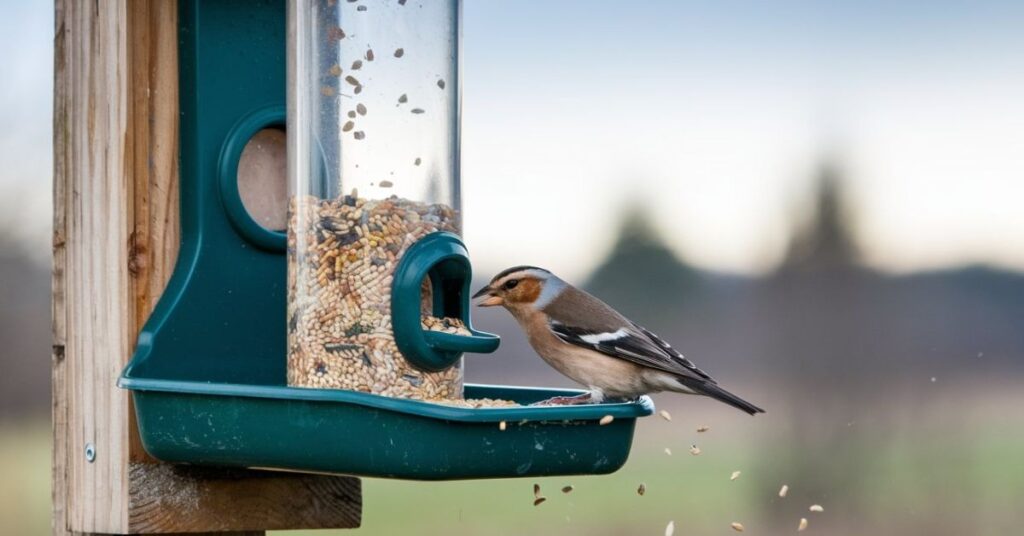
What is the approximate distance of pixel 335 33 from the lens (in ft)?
12.4

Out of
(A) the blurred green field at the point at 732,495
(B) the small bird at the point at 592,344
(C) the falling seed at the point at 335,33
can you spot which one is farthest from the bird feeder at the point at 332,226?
(A) the blurred green field at the point at 732,495

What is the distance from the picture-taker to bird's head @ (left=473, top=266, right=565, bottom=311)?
513 cm

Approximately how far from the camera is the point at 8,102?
890 centimetres

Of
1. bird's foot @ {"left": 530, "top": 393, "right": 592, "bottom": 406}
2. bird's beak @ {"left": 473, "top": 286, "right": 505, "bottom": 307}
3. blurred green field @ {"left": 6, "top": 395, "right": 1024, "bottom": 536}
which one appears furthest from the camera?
blurred green field @ {"left": 6, "top": 395, "right": 1024, "bottom": 536}

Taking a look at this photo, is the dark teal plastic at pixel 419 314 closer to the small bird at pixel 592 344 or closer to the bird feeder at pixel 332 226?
the bird feeder at pixel 332 226

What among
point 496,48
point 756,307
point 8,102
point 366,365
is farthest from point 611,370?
point 756,307

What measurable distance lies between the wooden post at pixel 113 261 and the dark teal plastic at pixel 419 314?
1.76ft

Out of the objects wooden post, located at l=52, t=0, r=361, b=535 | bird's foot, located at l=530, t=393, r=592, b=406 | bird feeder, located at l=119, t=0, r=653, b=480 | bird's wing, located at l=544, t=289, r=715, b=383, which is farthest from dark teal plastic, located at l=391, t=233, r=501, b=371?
bird's wing, located at l=544, t=289, r=715, b=383

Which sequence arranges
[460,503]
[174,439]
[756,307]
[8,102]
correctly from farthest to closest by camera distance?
[460,503]
[756,307]
[8,102]
[174,439]

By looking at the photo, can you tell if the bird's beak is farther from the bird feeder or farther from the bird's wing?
the bird feeder

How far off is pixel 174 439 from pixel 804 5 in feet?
40.8

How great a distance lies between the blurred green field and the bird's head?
607 cm

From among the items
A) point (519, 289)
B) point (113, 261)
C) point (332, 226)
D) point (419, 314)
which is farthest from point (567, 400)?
point (113, 261)

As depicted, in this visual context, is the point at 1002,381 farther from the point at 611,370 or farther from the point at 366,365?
the point at 366,365
